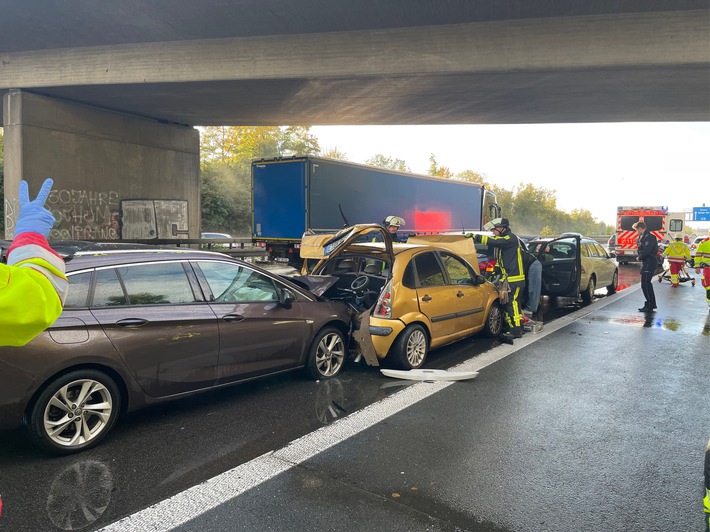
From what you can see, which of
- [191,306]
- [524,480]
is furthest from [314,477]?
[191,306]

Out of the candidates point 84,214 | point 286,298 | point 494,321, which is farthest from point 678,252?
point 84,214

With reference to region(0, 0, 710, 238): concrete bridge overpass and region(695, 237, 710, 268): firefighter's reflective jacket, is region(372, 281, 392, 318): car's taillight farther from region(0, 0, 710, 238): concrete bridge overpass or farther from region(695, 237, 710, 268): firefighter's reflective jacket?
region(695, 237, 710, 268): firefighter's reflective jacket

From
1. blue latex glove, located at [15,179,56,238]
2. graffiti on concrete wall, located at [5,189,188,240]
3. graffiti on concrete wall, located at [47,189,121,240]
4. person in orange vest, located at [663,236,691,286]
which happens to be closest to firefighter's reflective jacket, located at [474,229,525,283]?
blue latex glove, located at [15,179,56,238]

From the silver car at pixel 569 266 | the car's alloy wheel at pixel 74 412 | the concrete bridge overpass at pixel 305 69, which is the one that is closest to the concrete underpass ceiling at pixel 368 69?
the concrete bridge overpass at pixel 305 69

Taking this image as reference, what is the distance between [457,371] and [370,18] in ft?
26.7

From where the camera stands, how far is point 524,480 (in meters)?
3.24

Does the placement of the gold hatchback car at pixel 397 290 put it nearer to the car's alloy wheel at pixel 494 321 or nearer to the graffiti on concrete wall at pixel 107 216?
the car's alloy wheel at pixel 494 321

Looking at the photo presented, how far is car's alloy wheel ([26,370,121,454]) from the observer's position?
10.9 feet

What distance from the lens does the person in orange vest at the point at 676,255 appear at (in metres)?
14.3

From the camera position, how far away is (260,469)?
333 centimetres

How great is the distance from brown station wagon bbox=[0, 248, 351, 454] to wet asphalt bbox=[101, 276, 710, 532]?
42.3 inches

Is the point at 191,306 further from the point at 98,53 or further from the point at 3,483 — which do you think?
the point at 98,53

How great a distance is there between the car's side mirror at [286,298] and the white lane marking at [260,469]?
1.30 meters

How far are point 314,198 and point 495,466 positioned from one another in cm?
1040
